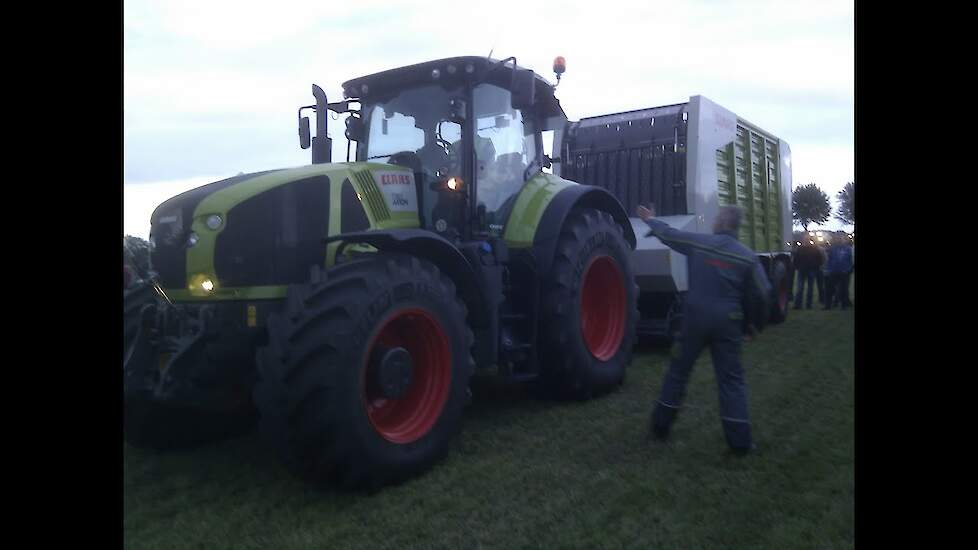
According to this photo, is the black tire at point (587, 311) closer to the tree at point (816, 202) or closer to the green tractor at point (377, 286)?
the green tractor at point (377, 286)

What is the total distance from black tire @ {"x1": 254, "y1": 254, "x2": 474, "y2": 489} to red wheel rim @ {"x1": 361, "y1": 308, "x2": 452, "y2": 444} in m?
0.01

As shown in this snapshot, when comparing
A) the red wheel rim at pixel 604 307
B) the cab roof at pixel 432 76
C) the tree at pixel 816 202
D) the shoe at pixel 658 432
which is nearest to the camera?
the shoe at pixel 658 432

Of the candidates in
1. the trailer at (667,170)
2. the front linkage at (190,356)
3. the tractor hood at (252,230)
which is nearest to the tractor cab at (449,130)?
the tractor hood at (252,230)

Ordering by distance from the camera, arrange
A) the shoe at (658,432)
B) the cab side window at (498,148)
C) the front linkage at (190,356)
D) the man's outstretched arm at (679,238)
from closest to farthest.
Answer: the front linkage at (190,356), the man's outstretched arm at (679,238), the shoe at (658,432), the cab side window at (498,148)

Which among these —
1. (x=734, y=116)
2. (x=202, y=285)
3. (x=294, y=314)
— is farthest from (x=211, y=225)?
(x=734, y=116)

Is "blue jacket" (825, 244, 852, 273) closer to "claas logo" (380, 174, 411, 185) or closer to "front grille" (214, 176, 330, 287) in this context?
"claas logo" (380, 174, 411, 185)

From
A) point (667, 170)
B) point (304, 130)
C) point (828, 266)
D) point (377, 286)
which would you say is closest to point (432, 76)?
point (304, 130)

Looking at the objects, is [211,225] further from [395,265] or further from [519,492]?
[519,492]

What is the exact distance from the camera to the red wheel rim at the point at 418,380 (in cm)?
421

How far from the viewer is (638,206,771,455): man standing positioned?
4.50m

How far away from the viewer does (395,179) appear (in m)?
4.95

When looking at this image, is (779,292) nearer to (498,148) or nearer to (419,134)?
(498,148)

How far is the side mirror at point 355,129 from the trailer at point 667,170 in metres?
2.57

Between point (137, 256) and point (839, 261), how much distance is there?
37.8 ft
